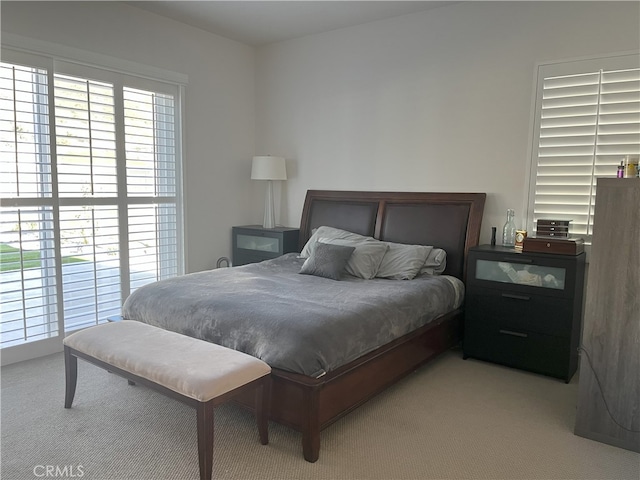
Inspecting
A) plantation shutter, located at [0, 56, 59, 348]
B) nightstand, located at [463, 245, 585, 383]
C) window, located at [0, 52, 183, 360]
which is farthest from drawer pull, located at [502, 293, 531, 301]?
plantation shutter, located at [0, 56, 59, 348]

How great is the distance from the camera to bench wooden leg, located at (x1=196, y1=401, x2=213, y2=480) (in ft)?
6.40

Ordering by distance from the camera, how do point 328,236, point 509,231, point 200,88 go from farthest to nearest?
point 200,88, point 328,236, point 509,231

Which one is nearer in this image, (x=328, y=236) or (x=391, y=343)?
(x=391, y=343)

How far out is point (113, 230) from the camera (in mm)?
3943

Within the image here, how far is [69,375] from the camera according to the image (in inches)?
105

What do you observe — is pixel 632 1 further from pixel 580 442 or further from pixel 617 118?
pixel 580 442

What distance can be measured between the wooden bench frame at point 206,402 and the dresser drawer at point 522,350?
185 cm

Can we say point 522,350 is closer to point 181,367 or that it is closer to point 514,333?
point 514,333

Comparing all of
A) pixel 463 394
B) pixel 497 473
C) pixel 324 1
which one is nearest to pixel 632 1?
pixel 324 1

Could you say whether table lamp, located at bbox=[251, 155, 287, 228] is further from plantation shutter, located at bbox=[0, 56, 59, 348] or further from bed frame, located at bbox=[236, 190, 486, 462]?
plantation shutter, located at bbox=[0, 56, 59, 348]

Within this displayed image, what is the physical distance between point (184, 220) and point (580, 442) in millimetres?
3614

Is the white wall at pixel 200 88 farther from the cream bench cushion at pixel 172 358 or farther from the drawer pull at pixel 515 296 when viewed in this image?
the drawer pull at pixel 515 296

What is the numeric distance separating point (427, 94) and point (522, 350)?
2228mm
